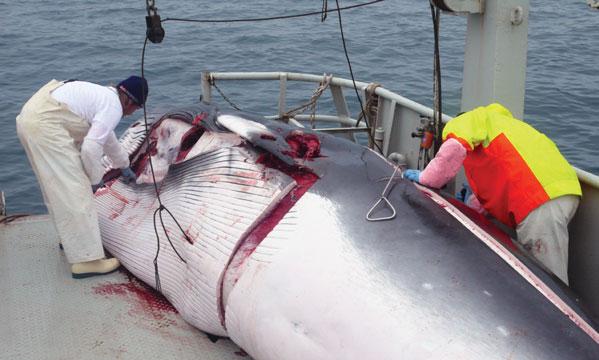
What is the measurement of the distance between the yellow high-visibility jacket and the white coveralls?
2159 millimetres

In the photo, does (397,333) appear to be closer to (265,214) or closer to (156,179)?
(265,214)

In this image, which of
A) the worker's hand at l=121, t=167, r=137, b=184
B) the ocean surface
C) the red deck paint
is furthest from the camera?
the ocean surface

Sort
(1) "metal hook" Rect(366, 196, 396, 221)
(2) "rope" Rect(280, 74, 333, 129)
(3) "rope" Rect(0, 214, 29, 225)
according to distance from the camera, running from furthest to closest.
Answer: (2) "rope" Rect(280, 74, 333, 129) < (3) "rope" Rect(0, 214, 29, 225) < (1) "metal hook" Rect(366, 196, 396, 221)

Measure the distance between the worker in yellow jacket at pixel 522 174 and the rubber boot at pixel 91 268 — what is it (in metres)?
2.08

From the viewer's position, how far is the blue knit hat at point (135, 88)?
4883 mm

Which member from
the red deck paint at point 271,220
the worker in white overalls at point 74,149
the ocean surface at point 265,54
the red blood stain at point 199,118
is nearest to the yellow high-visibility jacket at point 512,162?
the red deck paint at point 271,220

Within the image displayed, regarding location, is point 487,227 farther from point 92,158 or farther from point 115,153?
point 115,153

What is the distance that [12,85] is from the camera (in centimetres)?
1376

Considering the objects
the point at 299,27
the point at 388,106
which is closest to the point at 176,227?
the point at 388,106

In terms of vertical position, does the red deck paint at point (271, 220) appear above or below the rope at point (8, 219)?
above

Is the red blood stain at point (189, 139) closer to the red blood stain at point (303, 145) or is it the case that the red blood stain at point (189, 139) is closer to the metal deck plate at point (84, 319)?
the red blood stain at point (303, 145)

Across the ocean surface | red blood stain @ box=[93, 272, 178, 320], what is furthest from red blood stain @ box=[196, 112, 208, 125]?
the ocean surface

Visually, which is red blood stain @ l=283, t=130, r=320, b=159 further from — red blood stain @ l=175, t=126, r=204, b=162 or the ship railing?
the ship railing

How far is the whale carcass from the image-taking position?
2.93 m
